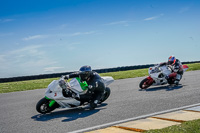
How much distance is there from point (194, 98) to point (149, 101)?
1.55m

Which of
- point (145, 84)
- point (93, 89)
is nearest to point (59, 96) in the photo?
point (93, 89)

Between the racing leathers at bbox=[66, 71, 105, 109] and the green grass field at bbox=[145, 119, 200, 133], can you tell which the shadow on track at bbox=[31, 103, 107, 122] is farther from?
the green grass field at bbox=[145, 119, 200, 133]

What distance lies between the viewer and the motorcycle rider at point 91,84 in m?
8.34

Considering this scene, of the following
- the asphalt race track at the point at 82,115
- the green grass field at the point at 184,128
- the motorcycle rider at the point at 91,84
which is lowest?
the green grass field at the point at 184,128

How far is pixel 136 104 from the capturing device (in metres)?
8.60

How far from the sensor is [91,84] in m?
8.54

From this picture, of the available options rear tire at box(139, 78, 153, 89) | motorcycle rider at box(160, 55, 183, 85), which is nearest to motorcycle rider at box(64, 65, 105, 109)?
rear tire at box(139, 78, 153, 89)

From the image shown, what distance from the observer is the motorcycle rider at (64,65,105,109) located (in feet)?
27.4

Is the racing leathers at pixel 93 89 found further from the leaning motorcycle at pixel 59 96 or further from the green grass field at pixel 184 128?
the green grass field at pixel 184 128

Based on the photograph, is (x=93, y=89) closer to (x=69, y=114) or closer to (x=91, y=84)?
(x=91, y=84)

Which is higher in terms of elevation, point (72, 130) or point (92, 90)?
point (92, 90)

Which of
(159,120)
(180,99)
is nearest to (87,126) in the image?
(159,120)

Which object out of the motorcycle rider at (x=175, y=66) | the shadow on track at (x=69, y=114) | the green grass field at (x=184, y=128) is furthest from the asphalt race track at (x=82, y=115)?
the motorcycle rider at (x=175, y=66)

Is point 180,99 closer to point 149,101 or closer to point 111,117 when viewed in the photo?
point 149,101
